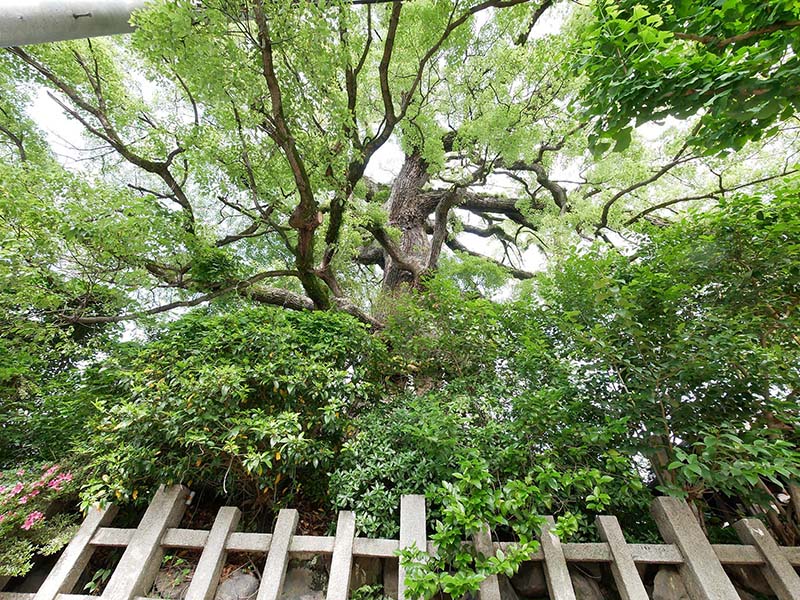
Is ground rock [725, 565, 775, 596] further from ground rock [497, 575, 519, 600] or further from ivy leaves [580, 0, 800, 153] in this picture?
ivy leaves [580, 0, 800, 153]

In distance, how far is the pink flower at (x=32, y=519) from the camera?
1961mm

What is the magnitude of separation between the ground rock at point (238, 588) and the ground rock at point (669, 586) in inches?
92.7

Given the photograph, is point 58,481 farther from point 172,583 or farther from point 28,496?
point 172,583

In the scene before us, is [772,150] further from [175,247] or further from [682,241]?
[175,247]

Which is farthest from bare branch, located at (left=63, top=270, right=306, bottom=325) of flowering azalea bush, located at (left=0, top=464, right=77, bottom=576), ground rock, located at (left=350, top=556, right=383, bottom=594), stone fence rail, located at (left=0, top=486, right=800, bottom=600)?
ground rock, located at (left=350, top=556, right=383, bottom=594)

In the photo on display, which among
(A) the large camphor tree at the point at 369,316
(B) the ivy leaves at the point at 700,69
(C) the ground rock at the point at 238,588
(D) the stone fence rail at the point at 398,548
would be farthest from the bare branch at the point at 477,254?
(C) the ground rock at the point at 238,588

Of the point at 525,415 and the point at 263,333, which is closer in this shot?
the point at 525,415

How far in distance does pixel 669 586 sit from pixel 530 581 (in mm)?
745

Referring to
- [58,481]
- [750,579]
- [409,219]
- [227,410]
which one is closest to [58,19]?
[227,410]

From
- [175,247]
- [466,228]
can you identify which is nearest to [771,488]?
[175,247]

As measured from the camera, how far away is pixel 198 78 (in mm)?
2543

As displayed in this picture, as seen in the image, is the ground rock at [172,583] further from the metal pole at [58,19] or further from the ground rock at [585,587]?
the metal pole at [58,19]

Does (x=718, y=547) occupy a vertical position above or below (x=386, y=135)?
below

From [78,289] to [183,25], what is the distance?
8.13ft
